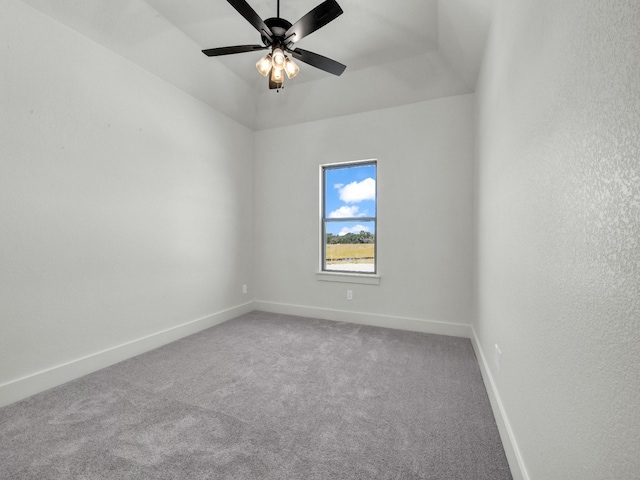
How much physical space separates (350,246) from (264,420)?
102 inches

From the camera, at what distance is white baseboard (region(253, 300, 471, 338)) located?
130 inches

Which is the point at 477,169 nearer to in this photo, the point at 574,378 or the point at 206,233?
the point at 574,378

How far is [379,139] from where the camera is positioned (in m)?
3.65

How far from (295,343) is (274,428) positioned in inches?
53.6

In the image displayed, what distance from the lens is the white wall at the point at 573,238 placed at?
0.62 m

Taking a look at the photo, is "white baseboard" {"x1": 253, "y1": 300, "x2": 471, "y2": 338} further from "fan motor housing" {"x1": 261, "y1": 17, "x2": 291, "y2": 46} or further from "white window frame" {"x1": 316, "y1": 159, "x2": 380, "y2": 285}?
"fan motor housing" {"x1": 261, "y1": 17, "x2": 291, "y2": 46}

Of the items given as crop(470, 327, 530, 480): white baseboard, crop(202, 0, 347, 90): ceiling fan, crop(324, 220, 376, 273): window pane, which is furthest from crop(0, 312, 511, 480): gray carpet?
crop(202, 0, 347, 90): ceiling fan

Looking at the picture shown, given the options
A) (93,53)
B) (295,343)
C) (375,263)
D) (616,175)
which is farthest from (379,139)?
(616,175)

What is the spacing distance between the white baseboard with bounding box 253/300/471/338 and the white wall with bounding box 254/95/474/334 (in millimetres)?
14

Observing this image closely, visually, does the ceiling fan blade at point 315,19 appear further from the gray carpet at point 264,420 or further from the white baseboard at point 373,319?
the white baseboard at point 373,319

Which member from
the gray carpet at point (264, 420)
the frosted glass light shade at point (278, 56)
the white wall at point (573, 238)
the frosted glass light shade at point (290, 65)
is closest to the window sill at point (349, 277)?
the gray carpet at point (264, 420)

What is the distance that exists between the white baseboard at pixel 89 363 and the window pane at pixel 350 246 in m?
1.81

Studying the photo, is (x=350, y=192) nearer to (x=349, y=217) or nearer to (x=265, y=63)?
(x=349, y=217)

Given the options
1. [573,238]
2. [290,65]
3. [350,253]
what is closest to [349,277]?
[350,253]
